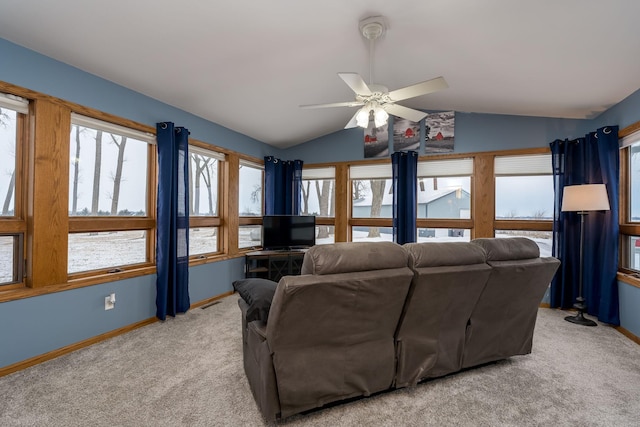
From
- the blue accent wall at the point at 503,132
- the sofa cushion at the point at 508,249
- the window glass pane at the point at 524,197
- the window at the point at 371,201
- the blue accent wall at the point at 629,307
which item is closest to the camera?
the sofa cushion at the point at 508,249

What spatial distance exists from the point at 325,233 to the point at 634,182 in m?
4.10

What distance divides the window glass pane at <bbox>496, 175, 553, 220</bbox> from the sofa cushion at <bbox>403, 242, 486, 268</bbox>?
2862 millimetres

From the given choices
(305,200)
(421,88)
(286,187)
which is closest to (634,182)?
(421,88)

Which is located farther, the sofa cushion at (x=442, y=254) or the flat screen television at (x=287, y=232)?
the flat screen television at (x=287, y=232)

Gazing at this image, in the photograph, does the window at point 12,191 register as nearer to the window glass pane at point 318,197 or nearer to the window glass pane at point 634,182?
the window glass pane at point 318,197

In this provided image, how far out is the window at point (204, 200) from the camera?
4094 millimetres

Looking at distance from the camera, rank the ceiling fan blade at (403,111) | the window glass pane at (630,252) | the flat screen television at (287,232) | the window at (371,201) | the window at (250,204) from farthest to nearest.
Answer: the window at (371,201)
the window at (250,204)
the flat screen television at (287,232)
the window glass pane at (630,252)
the ceiling fan blade at (403,111)

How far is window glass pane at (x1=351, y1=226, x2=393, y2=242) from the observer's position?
5.17 metres

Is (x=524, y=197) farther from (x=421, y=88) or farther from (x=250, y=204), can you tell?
(x=250, y=204)

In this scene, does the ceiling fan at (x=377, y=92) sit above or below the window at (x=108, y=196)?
above

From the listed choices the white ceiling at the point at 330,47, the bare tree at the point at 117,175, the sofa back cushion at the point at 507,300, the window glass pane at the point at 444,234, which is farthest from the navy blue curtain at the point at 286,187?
the sofa back cushion at the point at 507,300

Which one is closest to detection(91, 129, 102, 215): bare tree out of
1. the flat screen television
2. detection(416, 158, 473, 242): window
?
the flat screen television

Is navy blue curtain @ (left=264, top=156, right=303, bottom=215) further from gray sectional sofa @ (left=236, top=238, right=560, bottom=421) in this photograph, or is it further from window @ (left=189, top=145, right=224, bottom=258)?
gray sectional sofa @ (left=236, top=238, right=560, bottom=421)

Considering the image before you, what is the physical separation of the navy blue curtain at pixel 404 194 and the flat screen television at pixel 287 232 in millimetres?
1388
